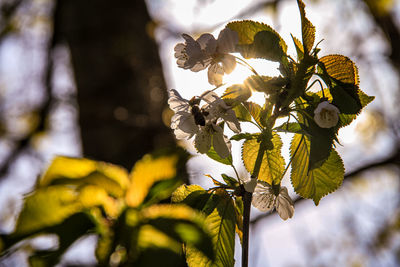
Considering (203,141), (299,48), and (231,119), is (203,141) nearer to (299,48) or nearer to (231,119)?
(231,119)

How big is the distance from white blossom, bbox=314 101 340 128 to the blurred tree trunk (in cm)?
127

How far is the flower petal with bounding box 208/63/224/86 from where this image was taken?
53cm

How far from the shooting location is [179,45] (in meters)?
0.58

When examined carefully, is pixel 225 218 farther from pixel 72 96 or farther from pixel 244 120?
pixel 72 96

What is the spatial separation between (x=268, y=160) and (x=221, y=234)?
0.39 ft

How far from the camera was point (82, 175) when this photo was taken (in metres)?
0.38

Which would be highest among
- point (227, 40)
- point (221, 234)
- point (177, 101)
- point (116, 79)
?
point (227, 40)

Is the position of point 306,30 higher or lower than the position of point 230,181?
higher

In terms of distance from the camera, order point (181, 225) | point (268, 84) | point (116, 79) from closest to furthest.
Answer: point (181, 225) < point (268, 84) < point (116, 79)

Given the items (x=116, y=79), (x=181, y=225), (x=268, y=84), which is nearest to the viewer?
(x=181, y=225)

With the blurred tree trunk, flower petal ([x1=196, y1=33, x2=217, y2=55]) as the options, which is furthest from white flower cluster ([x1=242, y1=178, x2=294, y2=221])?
the blurred tree trunk

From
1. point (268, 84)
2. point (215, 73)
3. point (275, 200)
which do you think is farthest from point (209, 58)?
point (275, 200)

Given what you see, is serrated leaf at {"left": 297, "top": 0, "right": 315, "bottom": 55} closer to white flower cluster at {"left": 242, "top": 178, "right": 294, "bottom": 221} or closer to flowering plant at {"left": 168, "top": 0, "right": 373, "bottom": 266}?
flowering plant at {"left": 168, "top": 0, "right": 373, "bottom": 266}

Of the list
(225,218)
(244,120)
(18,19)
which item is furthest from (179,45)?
(18,19)
